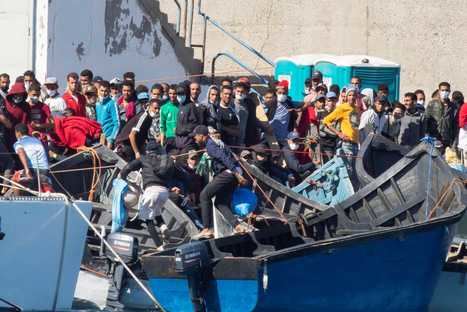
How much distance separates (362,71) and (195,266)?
10.8 meters

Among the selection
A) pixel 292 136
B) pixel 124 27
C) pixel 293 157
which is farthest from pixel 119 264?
pixel 124 27

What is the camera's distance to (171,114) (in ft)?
68.9

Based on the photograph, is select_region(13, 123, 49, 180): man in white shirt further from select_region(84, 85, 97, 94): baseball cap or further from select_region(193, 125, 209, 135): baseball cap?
select_region(84, 85, 97, 94): baseball cap

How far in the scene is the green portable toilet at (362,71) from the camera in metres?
26.5

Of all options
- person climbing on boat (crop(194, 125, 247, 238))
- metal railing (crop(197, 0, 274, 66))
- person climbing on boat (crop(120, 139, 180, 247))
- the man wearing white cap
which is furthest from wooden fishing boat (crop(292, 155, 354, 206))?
metal railing (crop(197, 0, 274, 66))

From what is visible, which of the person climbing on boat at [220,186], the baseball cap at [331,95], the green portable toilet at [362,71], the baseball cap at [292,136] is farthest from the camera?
the green portable toilet at [362,71]

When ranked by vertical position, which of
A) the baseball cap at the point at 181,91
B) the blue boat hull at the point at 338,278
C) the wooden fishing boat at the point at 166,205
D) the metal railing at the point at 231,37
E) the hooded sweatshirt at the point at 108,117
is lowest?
the blue boat hull at the point at 338,278

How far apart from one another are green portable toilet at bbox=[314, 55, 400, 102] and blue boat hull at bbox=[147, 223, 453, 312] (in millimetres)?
8120

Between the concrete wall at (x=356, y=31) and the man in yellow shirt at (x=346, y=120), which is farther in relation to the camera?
the concrete wall at (x=356, y=31)

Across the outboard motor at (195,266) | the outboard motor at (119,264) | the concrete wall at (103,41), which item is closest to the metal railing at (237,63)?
the concrete wall at (103,41)

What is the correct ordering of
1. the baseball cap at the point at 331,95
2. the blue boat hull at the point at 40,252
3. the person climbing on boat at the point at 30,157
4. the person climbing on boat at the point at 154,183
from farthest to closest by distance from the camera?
the baseball cap at the point at 331,95
the person climbing on boat at the point at 30,157
the person climbing on boat at the point at 154,183
the blue boat hull at the point at 40,252

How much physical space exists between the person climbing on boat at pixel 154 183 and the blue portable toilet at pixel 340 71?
8104 mm

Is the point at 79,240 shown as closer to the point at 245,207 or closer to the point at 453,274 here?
the point at 245,207

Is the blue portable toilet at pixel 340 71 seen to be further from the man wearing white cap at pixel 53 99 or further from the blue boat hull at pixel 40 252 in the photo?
the blue boat hull at pixel 40 252
